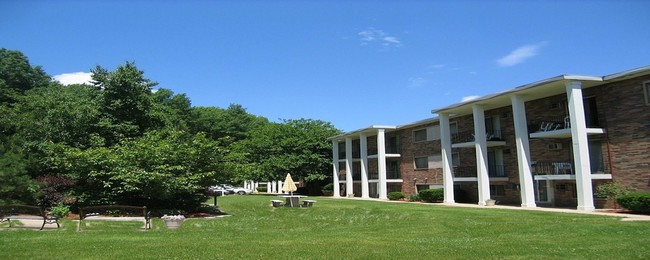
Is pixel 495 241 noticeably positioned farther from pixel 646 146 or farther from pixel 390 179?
pixel 390 179

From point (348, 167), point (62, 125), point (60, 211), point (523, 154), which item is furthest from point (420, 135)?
point (60, 211)

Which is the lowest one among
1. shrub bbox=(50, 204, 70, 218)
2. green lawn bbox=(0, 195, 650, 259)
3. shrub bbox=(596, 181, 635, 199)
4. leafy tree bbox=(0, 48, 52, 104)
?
green lawn bbox=(0, 195, 650, 259)

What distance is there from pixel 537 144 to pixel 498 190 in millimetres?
4815

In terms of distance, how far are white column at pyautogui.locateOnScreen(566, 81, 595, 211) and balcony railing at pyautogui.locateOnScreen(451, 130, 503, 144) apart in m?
7.84

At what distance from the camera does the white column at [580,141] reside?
22.7m

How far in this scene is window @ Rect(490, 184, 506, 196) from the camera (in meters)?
31.0

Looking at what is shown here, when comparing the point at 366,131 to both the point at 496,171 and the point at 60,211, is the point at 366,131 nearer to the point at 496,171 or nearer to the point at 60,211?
the point at 496,171

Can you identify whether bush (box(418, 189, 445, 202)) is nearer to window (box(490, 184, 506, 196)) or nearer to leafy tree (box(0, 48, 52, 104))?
window (box(490, 184, 506, 196))

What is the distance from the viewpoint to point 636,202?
771 inches

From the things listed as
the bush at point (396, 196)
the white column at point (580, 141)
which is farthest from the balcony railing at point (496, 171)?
the bush at point (396, 196)

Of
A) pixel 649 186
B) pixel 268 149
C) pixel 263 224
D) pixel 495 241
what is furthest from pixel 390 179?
pixel 495 241

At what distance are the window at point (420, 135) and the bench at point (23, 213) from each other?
28315 millimetres

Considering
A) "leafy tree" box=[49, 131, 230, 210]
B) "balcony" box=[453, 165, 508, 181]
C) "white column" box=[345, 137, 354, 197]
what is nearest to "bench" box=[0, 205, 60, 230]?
"leafy tree" box=[49, 131, 230, 210]

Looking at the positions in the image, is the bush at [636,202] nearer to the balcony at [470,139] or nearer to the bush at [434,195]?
the balcony at [470,139]
